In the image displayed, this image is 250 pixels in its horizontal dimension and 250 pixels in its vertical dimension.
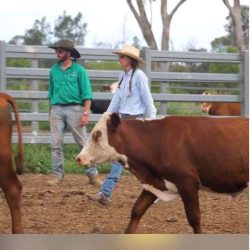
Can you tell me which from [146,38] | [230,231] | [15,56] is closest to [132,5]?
[146,38]

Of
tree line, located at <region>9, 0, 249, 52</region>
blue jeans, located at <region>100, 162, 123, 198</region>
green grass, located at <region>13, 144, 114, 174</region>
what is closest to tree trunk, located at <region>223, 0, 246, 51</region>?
tree line, located at <region>9, 0, 249, 52</region>

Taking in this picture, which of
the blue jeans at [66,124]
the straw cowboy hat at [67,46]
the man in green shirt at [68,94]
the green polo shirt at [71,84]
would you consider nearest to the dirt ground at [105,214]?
the blue jeans at [66,124]

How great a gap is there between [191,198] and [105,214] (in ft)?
5.77

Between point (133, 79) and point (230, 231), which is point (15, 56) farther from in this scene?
point (230, 231)

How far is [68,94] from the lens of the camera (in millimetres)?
8773

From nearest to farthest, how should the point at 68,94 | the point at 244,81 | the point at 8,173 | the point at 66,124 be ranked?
the point at 8,173, the point at 68,94, the point at 66,124, the point at 244,81

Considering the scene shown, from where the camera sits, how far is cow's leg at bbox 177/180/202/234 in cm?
580

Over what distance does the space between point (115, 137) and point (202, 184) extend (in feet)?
2.60

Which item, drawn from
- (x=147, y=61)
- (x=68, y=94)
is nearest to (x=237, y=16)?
(x=147, y=61)

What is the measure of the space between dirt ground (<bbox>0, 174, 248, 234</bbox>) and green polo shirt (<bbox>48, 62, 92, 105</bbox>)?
1.07 metres

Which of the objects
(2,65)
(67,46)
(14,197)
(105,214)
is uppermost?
(67,46)

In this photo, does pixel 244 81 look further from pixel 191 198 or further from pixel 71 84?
pixel 191 198

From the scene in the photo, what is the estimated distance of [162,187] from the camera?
5.92 m

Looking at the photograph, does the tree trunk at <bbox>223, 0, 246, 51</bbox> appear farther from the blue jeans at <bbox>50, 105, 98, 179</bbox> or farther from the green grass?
the blue jeans at <bbox>50, 105, 98, 179</bbox>
